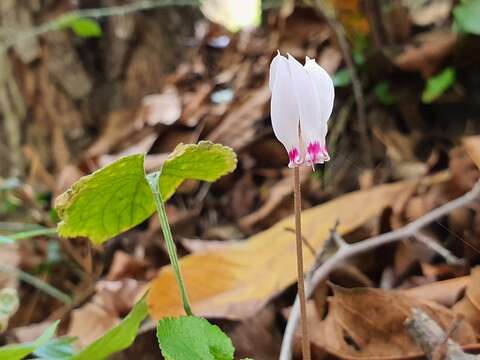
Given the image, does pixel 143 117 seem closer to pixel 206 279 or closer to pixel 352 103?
pixel 352 103

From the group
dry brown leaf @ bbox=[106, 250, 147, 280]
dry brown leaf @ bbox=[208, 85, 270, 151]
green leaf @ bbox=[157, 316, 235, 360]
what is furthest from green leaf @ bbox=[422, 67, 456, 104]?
green leaf @ bbox=[157, 316, 235, 360]

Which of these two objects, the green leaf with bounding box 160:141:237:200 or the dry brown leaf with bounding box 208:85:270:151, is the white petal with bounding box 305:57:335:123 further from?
the dry brown leaf with bounding box 208:85:270:151

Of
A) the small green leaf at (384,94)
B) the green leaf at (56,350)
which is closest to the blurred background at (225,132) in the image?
the small green leaf at (384,94)

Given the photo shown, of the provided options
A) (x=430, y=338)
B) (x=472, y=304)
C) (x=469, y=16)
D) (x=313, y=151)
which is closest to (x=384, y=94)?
(x=469, y=16)

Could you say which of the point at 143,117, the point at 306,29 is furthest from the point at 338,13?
the point at 143,117

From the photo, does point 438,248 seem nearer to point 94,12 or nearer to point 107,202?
point 107,202

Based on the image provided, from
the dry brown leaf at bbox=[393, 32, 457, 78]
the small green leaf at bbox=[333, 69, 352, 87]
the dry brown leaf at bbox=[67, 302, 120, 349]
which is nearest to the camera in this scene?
the dry brown leaf at bbox=[67, 302, 120, 349]
